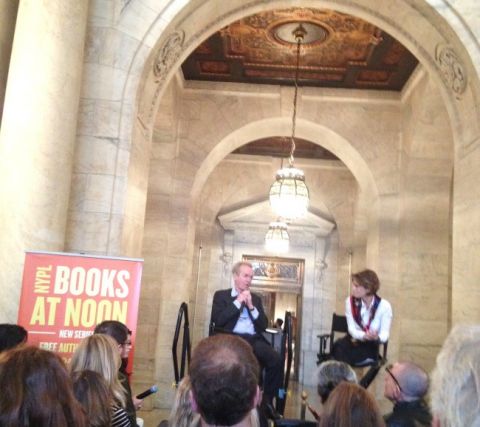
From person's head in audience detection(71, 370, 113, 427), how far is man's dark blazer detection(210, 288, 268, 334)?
75.9 inches

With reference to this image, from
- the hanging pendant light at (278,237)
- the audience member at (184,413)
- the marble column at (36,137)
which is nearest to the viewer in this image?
the audience member at (184,413)

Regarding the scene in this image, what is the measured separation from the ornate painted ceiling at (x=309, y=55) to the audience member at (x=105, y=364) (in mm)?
5812

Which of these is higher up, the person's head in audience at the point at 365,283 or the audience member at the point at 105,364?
the person's head in audience at the point at 365,283

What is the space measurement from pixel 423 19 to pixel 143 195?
3526 millimetres

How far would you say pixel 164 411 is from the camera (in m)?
8.52

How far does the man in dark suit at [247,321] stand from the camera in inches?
168

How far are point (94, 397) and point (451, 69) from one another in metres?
5.22

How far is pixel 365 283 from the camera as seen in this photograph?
448 cm

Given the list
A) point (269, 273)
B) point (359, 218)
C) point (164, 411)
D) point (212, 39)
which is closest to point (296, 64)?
point (212, 39)

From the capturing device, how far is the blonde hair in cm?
262

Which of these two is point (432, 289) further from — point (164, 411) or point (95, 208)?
point (95, 208)

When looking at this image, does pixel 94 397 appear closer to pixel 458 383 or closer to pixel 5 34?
pixel 458 383

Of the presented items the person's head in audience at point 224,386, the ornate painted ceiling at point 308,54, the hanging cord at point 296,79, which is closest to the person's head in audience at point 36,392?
the person's head in audience at point 224,386

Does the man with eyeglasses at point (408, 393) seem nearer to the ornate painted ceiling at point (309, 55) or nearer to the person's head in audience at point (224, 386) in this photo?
the person's head in audience at point (224, 386)
